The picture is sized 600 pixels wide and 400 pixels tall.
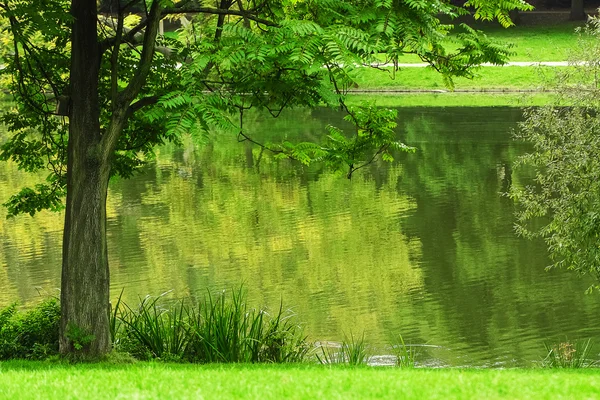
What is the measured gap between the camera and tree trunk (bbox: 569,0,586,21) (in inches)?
2499

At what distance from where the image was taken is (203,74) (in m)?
11.5

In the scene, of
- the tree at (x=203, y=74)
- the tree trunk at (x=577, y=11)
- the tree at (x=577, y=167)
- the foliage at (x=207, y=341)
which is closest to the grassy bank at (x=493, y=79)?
the tree trunk at (x=577, y=11)

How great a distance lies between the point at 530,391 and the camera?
8594 millimetres

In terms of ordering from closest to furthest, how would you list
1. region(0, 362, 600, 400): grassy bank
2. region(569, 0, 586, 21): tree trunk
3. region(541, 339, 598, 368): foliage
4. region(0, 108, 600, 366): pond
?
region(0, 362, 600, 400): grassy bank < region(541, 339, 598, 368): foliage < region(0, 108, 600, 366): pond < region(569, 0, 586, 21): tree trunk

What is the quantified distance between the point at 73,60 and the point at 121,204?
1873 centimetres

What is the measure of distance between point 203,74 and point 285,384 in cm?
399

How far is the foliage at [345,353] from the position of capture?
42.0ft

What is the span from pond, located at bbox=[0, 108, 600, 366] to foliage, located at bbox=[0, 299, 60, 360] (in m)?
5.76

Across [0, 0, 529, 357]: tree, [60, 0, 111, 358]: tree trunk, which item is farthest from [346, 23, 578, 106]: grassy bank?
[60, 0, 111, 358]: tree trunk

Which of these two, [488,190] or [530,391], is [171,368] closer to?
[530,391]

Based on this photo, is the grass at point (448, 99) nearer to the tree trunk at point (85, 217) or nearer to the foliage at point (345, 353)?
the foliage at point (345, 353)

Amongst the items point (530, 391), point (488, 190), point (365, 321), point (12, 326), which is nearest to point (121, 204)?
point (488, 190)

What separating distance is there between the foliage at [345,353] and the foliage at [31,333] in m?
3.22

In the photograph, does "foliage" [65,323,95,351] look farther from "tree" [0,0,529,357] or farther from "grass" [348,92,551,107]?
"grass" [348,92,551,107]
